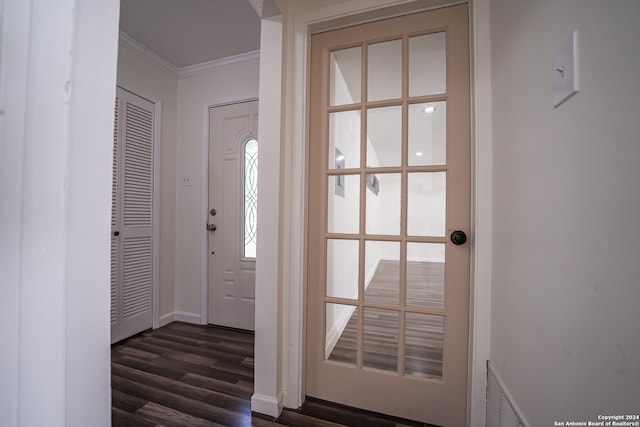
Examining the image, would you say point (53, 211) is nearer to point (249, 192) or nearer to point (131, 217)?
point (249, 192)

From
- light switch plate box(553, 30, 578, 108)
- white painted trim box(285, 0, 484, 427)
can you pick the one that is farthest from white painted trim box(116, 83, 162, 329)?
light switch plate box(553, 30, 578, 108)

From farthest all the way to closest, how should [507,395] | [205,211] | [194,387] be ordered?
[205,211], [194,387], [507,395]

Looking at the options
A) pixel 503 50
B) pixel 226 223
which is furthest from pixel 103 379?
pixel 226 223

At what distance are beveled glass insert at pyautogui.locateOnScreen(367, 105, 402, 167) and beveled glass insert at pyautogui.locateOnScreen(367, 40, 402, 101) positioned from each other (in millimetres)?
81

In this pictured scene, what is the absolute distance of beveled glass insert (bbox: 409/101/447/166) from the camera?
1203 millimetres

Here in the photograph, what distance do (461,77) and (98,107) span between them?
4.63 ft

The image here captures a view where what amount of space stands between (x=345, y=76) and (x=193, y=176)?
1866mm

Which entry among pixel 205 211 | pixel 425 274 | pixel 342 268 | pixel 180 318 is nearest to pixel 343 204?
pixel 342 268

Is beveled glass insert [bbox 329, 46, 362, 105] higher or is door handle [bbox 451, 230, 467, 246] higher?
beveled glass insert [bbox 329, 46, 362, 105]

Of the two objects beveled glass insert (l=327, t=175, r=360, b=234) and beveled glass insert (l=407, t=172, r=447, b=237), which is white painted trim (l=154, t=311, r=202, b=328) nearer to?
beveled glass insert (l=327, t=175, r=360, b=234)

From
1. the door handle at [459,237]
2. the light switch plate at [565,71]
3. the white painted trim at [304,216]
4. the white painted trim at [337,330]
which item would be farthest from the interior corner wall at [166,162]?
the light switch plate at [565,71]

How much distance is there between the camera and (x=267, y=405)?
123cm

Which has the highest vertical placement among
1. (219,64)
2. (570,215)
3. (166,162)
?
(219,64)

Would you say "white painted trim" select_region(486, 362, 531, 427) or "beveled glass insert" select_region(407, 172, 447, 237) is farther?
"beveled glass insert" select_region(407, 172, 447, 237)
